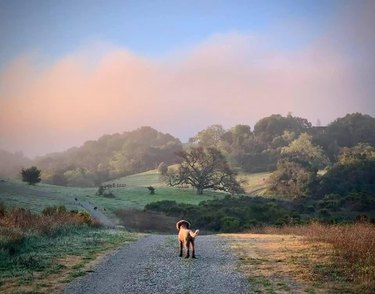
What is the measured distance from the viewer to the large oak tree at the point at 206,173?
267 feet

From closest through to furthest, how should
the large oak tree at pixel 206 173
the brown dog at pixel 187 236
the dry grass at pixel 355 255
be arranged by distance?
1. the dry grass at pixel 355 255
2. the brown dog at pixel 187 236
3. the large oak tree at pixel 206 173

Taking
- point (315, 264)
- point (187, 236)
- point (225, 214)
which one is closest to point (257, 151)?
point (225, 214)

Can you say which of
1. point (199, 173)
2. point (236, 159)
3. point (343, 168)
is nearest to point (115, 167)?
point (236, 159)

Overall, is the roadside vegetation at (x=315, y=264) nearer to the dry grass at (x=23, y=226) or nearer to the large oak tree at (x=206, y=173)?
the dry grass at (x=23, y=226)

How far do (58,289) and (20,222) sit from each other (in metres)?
13.3

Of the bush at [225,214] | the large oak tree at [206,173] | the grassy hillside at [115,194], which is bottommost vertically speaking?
the bush at [225,214]

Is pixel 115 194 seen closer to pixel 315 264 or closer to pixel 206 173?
pixel 206 173

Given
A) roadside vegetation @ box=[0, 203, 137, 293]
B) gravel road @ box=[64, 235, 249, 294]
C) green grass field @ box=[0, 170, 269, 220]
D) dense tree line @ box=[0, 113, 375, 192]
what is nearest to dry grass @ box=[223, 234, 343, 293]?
gravel road @ box=[64, 235, 249, 294]

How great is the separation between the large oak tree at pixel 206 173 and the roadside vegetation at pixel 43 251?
54828mm

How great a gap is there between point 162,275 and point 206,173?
69.4 m

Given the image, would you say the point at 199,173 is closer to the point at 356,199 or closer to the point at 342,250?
the point at 356,199

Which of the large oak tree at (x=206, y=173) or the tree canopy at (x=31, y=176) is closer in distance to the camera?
the tree canopy at (x=31, y=176)

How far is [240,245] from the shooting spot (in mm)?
20688

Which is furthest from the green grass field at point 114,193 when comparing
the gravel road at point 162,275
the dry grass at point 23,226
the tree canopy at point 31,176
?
the gravel road at point 162,275
